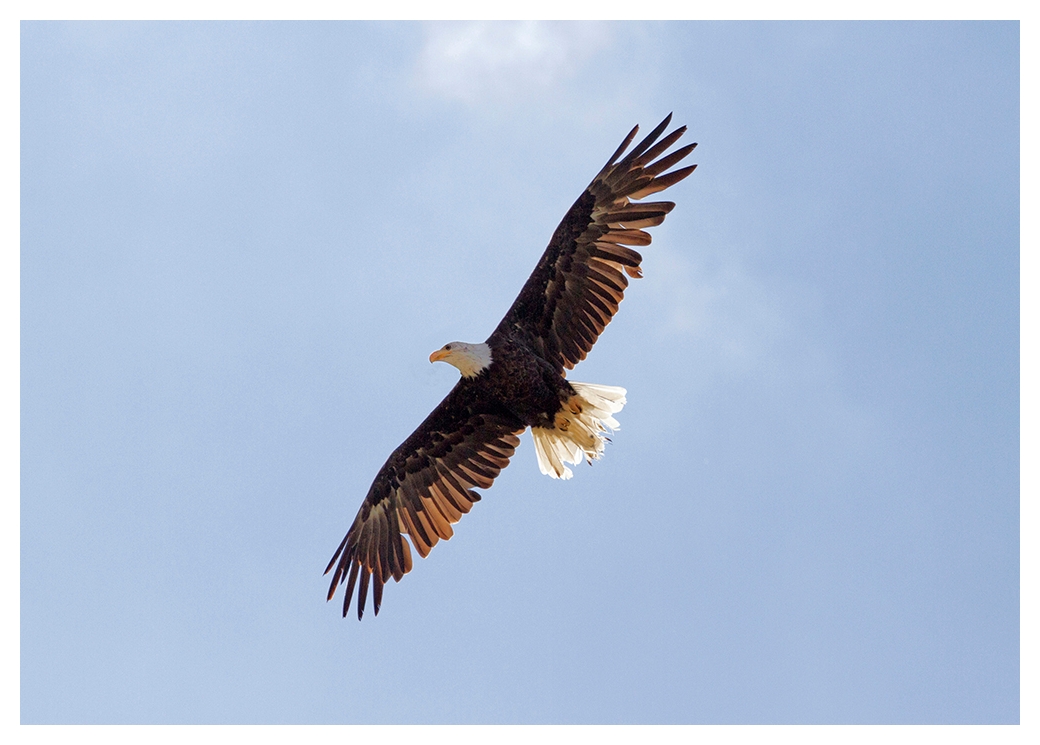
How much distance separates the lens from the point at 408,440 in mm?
9516

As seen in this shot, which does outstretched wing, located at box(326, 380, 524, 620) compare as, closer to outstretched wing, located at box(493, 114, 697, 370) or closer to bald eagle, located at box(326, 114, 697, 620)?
bald eagle, located at box(326, 114, 697, 620)

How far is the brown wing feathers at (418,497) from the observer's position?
9289 mm

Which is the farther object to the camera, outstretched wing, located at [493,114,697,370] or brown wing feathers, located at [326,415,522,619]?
brown wing feathers, located at [326,415,522,619]

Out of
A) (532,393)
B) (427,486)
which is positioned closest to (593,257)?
(532,393)

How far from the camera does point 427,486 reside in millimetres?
9492

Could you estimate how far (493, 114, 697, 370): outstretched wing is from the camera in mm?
8648

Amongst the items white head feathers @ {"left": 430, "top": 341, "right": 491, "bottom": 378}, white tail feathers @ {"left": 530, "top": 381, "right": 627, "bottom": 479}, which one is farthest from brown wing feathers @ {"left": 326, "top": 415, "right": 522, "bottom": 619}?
white head feathers @ {"left": 430, "top": 341, "right": 491, "bottom": 378}

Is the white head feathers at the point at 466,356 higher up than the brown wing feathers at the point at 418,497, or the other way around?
the white head feathers at the point at 466,356

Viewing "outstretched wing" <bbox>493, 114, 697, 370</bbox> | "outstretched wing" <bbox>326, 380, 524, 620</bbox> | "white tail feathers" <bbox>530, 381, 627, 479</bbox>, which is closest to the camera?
"outstretched wing" <bbox>493, 114, 697, 370</bbox>

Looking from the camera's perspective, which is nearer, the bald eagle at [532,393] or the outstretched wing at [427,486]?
the bald eagle at [532,393]

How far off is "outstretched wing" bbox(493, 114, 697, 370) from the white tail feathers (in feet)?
1.11

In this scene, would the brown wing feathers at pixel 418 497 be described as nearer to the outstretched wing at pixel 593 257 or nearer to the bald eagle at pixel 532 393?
the bald eagle at pixel 532 393

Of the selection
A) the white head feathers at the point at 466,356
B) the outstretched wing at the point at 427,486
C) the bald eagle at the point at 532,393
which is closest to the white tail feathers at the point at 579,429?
the bald eagle at the point at 532,393
